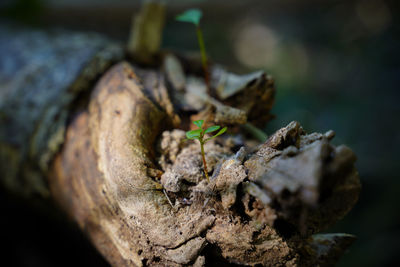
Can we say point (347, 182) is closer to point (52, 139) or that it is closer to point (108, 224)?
point (108, 224)

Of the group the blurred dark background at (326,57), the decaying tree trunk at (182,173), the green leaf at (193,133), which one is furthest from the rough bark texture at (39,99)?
the blurred dark background at (326,57)

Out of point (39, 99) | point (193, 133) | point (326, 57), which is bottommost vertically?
point (193, 133)

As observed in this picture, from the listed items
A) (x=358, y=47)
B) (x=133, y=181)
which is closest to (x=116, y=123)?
(x=133, y=181)

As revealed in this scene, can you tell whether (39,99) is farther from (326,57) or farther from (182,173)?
(326,57)

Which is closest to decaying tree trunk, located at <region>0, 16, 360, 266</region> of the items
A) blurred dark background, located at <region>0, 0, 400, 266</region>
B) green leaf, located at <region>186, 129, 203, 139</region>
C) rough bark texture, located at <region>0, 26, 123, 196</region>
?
rough bark texture, located at <region>0, 26, 123, 196</region>

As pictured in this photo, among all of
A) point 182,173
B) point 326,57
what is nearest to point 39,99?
point 182,173

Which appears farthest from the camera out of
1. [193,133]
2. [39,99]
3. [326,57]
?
[326,57]

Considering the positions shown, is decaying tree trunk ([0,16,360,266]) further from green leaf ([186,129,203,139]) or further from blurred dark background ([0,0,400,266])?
blurred dark background ([0,0,400,266])
